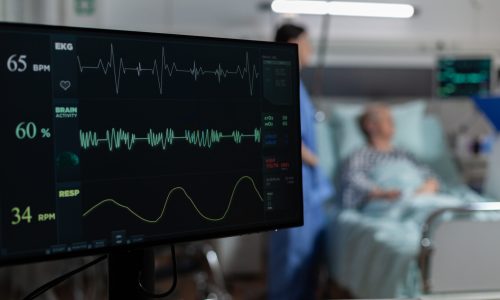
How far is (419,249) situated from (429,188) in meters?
1.15

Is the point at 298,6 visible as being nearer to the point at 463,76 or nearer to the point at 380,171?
the point at 380,171

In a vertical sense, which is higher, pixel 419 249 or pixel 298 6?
pixel 298 6

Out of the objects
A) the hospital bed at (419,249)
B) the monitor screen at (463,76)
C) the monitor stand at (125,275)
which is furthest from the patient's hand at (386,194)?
the monitor stand at (125,275)

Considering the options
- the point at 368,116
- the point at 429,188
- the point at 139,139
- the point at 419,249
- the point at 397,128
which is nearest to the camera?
the point at 139,139

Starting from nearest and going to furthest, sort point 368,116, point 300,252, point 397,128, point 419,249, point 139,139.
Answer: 1. point 139,139
2. point 419,249
3. point 300,252
4. point 368,116
5. point 397,128

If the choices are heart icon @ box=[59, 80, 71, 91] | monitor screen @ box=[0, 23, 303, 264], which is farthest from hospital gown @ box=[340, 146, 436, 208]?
heart icon @ box=[59, 80, 71, 91]

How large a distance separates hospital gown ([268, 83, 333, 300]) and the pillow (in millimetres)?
724

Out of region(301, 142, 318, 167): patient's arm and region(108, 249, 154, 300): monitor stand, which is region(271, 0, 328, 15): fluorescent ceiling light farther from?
region(108, 249, 154, 300): monitor stand

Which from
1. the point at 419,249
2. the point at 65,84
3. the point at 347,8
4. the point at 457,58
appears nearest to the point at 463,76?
the point at 457,58

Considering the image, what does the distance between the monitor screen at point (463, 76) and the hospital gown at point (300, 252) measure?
1465 millimetres

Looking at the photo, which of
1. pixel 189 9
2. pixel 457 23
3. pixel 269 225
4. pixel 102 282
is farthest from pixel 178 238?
pixel 457 23

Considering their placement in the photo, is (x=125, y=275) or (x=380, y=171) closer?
(x=125, y=275)

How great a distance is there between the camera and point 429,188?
3.32 meters

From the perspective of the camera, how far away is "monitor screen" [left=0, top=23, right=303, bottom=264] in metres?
0.85
